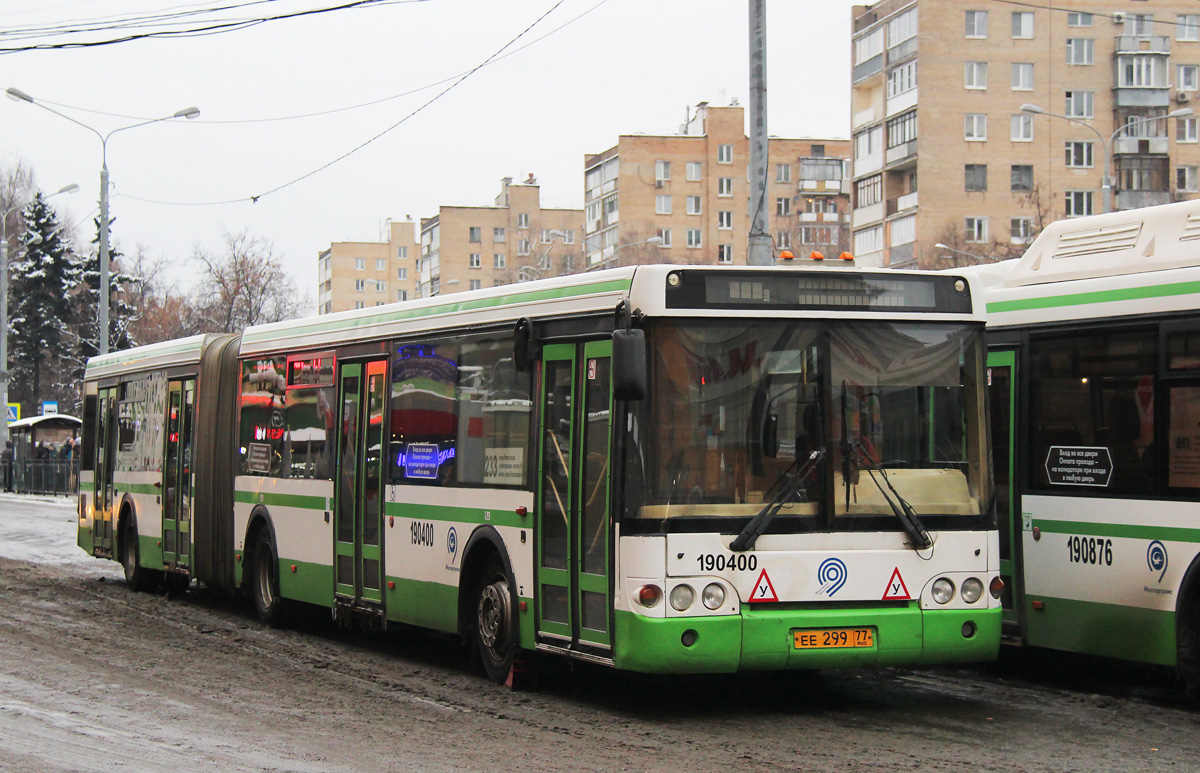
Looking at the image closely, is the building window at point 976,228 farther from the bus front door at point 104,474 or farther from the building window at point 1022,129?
the bus front door at point 104,474

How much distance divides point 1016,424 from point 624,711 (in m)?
3.49

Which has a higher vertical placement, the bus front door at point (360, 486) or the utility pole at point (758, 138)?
the utility pole at point (758, 138)

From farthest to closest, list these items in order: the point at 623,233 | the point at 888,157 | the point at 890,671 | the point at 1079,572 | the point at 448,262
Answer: the point at 448,262 → the point at 623,233 → the point at 888,157 → the point at 890,671 → the point at 1079,572

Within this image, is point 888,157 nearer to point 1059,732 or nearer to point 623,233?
point 623,233

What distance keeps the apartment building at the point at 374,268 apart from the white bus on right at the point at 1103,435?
155 m

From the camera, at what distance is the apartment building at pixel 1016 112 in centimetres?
7319

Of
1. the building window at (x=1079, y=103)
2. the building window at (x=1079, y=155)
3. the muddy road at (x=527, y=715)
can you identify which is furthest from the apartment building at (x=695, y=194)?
the muddy road at (x=527, y=715)

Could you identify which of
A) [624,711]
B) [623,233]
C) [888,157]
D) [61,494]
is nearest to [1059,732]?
[624,711]

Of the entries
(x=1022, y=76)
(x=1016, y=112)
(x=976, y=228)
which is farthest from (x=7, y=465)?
(x=1022, y=76)

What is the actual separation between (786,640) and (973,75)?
68.3 meters

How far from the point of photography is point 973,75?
73938 mm

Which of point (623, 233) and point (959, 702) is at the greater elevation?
point (623, 233)

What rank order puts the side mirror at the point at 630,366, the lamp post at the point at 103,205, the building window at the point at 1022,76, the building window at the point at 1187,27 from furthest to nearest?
the building window at the point at 1187,27 < the building window at the point at 1022,76 < the lamp post at the point at 103,205 < the side mirror at the point at 630,366

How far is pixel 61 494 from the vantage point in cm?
5147
